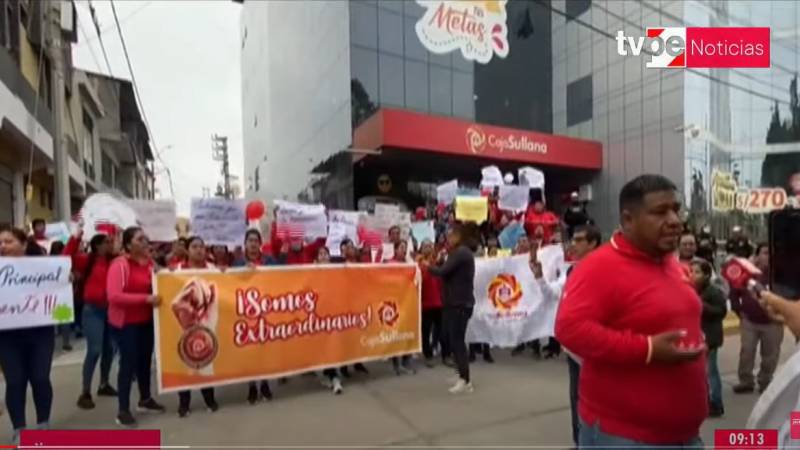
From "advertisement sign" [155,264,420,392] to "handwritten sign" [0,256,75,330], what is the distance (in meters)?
0.76

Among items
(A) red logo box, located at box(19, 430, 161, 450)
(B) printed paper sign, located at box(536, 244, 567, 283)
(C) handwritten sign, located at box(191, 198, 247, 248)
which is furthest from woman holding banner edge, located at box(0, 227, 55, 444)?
(B) printed paper sign, located at box(536, 244, 567, 283)

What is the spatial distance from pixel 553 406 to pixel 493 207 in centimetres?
795

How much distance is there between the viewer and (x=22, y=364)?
13.8ft

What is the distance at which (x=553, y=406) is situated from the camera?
5.08 m

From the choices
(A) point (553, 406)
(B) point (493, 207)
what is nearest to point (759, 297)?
(A) point (553, 406)

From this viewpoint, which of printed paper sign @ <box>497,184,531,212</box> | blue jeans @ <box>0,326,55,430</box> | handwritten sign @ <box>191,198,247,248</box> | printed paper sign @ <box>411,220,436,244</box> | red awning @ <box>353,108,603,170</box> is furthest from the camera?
red awning @ <box>353,108,603,170</box>

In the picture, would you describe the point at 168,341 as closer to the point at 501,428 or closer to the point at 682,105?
the point at 501,428

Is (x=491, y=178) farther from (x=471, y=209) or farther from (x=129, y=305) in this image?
(x=129, y=305)

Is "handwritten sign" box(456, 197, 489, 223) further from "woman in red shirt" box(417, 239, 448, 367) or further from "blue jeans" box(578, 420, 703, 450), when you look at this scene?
"blue jeans" box(578, 420, 703, 450)

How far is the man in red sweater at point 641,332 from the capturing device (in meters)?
1.97

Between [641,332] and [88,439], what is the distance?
3037 mm

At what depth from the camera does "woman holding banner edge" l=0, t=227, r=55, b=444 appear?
4.14 meters

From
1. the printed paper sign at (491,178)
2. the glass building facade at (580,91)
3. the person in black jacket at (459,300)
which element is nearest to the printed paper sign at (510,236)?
the printed paper sign at (491,178)

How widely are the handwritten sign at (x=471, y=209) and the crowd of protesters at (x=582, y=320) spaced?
140 cm
